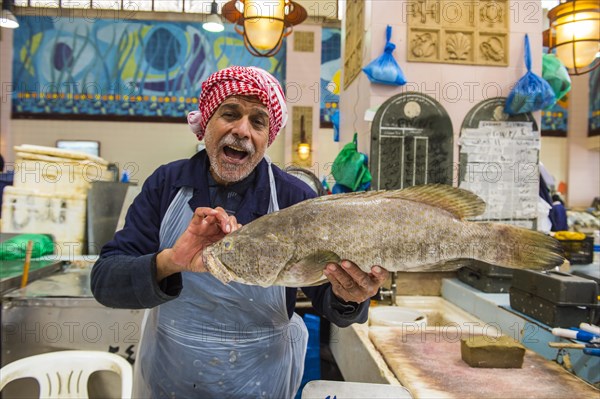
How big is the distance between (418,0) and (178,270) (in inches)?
129

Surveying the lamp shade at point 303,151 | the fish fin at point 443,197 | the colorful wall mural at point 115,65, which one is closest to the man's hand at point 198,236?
the fish fin at point 443,197

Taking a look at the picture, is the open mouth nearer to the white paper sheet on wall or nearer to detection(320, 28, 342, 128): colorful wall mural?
the white paper sheet on wall

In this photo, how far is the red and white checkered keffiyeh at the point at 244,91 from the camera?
1528 millimetres

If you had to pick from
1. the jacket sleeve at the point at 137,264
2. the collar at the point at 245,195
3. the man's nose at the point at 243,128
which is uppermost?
the man's nose at the point at 243,128

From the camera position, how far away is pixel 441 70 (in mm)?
3691

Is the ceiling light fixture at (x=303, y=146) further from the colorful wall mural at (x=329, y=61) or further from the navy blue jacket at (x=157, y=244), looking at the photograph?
the navy blue jacket at (x=157, y=244)

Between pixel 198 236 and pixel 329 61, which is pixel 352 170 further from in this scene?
pixel 329 61

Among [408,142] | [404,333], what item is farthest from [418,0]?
[404,333]

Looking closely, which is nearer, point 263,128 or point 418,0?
point 263,128

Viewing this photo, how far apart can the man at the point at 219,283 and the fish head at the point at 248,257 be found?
28 centimetres

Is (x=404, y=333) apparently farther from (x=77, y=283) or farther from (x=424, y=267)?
(x=77, y=283)

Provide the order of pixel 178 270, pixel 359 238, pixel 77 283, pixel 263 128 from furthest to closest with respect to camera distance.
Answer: pixel 77 283
pixel 263 128
pixel 178 270
pixel 359 238

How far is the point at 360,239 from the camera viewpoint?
1.23 meters

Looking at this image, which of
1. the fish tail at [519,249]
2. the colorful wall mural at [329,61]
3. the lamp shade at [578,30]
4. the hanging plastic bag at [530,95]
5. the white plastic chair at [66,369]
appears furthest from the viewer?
the colorful wall mural at [329,61]
